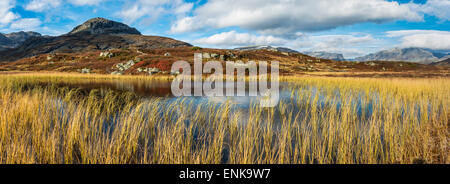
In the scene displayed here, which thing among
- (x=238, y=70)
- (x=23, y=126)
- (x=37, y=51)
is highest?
(x=37, y=51)

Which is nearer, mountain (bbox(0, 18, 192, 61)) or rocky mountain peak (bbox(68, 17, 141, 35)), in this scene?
mountain (bbox(0, 18, 192, 61))

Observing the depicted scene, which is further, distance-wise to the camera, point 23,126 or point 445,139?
point 23,126

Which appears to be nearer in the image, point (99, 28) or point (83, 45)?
point (83, 45)

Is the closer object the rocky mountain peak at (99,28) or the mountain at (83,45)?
the mountain at (83,45)

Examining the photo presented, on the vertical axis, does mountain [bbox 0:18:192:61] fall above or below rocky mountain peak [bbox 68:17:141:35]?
below

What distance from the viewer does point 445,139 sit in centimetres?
461

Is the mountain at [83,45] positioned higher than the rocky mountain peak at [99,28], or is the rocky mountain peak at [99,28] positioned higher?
the rocky mountain peak at [99,28]

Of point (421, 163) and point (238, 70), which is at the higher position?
point (238, 70)

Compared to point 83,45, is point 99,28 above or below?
above
